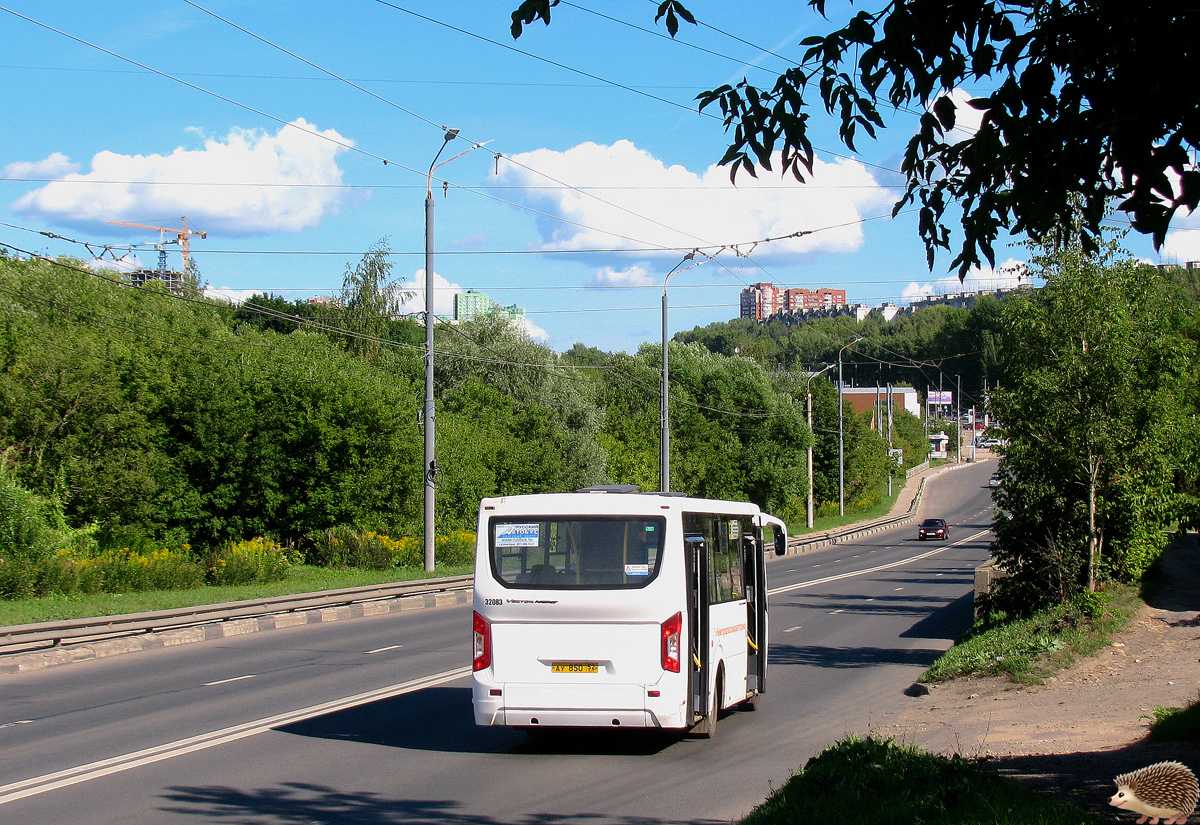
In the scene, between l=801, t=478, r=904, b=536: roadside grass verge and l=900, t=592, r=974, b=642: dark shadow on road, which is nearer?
l=900, t=592, r=974, b=642: dark shadow on road

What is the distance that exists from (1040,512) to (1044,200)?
14.1 m

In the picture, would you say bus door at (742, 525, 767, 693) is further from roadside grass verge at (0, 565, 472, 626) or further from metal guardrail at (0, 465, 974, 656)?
roadside grass verge at (0, 565, 472, 626)

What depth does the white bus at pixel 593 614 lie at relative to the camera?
9.64 meters

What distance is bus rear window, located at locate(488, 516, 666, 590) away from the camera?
Answer: 391 inches

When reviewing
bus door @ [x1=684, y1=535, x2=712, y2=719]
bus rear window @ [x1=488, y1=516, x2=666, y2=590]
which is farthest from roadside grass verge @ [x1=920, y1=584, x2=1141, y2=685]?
bus rear window @ [x1=488, y1=516, x2=666, y2=590]

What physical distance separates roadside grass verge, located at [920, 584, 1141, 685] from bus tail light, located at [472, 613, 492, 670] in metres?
7.06

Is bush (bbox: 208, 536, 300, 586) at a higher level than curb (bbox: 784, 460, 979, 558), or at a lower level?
higher

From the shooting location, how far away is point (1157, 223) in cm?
489

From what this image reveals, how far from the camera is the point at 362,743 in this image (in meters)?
10.3

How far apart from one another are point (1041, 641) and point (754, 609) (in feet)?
16.9

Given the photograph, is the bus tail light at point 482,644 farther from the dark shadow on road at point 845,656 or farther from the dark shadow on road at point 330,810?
the dark shadow on road at point 845,656

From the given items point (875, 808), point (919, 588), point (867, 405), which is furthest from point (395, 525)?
point (867, 405)

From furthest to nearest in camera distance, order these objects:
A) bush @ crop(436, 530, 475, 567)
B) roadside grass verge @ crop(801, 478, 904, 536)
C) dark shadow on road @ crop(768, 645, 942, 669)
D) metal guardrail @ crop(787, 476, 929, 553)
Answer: roadside grass verge @ crop(801, 478, 904, 536), metal guardrail @ crop(787, 476, 929, 553), bush @ crop(436, 530, 475, 567), dark shadow on road @ crop(768, 645, 942, 669)

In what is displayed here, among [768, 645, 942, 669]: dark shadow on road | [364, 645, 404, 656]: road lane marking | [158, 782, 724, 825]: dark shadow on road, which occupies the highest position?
[158, 782, 724, 825]: dark shadow on road
